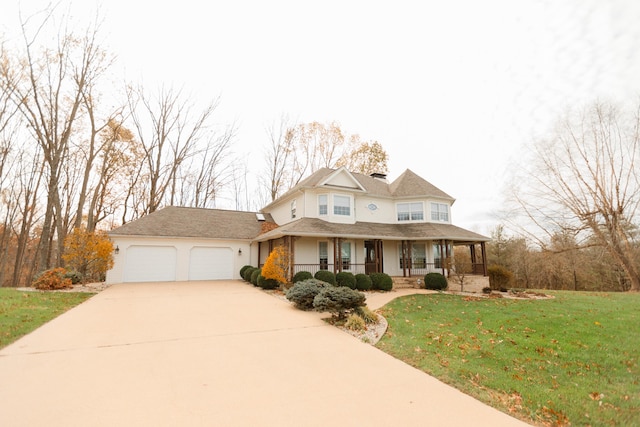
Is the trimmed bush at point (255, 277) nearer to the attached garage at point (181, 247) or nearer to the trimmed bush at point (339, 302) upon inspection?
the attached garage at point (181, 247)

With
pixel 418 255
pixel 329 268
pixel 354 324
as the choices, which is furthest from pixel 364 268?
pixel 354 324

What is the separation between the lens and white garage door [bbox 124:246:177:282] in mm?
Answer: 16859

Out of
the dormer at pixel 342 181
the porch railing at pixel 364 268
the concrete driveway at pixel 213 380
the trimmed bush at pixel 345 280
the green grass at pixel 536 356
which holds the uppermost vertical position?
the dormer at pixel 342 181

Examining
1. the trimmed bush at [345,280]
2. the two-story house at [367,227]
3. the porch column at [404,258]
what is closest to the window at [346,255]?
the two-story house at [367,227]

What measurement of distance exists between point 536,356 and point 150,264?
733 inches

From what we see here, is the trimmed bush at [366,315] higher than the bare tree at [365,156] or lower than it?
lower

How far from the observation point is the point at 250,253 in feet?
65.8

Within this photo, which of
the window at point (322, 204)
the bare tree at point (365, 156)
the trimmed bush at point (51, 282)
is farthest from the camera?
the bare tree at point (365, 156)

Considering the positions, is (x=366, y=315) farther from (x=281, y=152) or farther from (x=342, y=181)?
(x=281, y=152)

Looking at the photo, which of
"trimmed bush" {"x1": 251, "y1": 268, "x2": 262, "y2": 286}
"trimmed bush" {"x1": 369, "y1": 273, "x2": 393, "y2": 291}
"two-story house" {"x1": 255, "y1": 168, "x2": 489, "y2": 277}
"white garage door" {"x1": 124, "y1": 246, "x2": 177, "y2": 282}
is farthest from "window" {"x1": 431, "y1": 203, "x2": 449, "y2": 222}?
"white garage door" {"x1": 124, "y1": 246, "x2": 177, "y2": 282}

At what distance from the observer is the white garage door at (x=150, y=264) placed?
1686cm

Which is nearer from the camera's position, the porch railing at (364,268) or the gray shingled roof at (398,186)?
the porch railing at (364,268)

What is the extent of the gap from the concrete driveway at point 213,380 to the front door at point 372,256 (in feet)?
35.1

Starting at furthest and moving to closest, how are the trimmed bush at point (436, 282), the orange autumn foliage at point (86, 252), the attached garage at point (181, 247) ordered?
1. the attached garage at point (181, 247)
2. the trimmed bush at point (436, 282)
3. the orange autumn foliage at point (86, 252)
